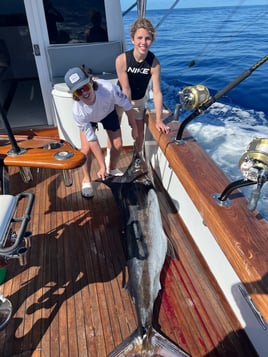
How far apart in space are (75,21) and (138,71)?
182 centimetres

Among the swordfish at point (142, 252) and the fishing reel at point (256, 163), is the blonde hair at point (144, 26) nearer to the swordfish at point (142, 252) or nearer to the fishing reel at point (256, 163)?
the swordfish at point (142, 252)

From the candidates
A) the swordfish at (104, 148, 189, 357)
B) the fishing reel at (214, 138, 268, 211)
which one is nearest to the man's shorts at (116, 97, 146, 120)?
the swordfish at (104, 148, 189, 357)

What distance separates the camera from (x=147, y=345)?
184cm

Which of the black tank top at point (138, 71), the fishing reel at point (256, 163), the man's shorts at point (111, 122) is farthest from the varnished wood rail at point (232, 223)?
the black tank top at point (138, 71)

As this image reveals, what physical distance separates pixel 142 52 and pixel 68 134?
179cm

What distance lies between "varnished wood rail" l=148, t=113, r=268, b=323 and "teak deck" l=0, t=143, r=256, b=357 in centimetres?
71

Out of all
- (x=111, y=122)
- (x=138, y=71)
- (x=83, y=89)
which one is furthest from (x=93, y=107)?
(x=138, y=71)

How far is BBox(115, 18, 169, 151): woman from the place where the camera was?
2.77 meters

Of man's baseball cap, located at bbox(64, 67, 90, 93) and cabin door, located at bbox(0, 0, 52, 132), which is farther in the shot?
cabin door, located at bbox(0, 0, 52, 132)

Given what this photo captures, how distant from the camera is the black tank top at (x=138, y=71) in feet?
9.79

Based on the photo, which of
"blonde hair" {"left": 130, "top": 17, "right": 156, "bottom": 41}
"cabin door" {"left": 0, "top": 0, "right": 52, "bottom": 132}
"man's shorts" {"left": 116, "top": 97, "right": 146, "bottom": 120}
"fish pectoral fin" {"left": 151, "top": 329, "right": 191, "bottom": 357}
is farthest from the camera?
"cabin door" {"left": 0, "top": 0, "right": 52, "bottom": 132}

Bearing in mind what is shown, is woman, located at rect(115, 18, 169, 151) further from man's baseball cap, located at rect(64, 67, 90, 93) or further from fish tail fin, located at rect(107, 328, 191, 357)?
fish tail fin, located at rect(107, 328, 191, 357)

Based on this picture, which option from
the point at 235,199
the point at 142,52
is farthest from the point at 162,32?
the point at 235,199

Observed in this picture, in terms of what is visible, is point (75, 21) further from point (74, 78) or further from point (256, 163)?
point (256, 163)
